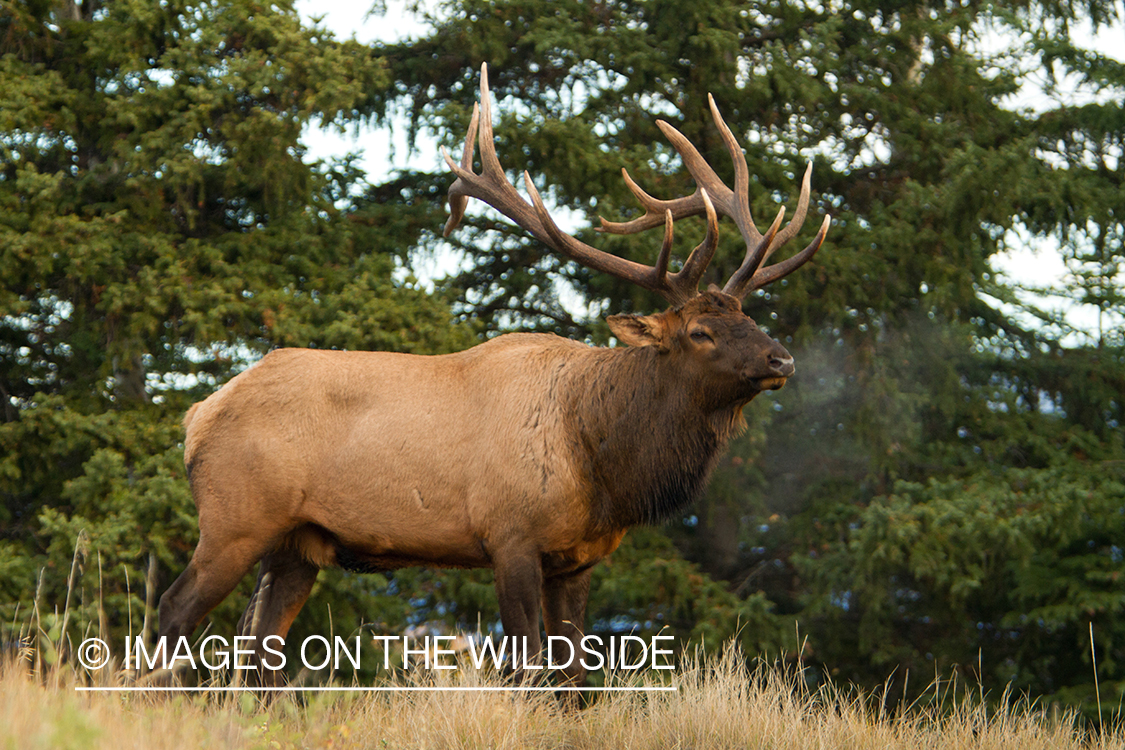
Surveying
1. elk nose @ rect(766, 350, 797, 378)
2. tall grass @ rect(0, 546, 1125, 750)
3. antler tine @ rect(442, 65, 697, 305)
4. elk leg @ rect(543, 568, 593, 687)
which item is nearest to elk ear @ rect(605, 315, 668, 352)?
antler tine @ rect(442, 65, 697, 305)

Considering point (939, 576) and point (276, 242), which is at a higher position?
point (276, 242)

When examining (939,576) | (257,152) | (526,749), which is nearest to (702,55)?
(257,152)

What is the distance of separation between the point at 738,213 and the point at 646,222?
535mm

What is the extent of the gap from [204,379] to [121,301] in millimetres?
1257

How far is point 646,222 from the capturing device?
21.3ft

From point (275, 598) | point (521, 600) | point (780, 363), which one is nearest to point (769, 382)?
point (780, 363)

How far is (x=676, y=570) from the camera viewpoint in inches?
424

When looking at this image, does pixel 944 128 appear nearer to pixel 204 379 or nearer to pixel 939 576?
pixel 939 576

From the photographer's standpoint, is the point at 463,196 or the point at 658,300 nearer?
the point at 463,196

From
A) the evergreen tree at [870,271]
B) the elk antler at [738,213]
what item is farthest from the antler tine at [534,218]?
the evergreen tree at [870,271]

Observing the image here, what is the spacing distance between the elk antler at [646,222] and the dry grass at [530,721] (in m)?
1.79

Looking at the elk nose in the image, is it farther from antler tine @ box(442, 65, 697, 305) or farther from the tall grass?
the tall grass

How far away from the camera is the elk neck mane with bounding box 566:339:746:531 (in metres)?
5.35

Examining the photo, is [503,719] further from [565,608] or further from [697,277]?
[697,277]
